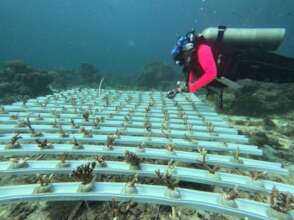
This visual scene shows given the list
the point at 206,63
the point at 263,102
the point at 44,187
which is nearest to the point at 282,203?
the point at 44,187

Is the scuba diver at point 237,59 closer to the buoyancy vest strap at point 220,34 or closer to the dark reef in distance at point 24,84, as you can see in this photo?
the buoyancy vest strap at point 220,34

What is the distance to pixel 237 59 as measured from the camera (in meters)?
6.33

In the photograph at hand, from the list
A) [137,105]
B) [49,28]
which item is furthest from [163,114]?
[49,28]

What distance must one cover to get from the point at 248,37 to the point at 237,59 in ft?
2.95

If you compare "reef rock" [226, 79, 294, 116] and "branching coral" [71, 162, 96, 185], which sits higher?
"reef rock" [226, 79, 294, 116]

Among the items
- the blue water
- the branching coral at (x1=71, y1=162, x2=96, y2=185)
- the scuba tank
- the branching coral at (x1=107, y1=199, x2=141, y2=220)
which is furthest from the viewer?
the blue water

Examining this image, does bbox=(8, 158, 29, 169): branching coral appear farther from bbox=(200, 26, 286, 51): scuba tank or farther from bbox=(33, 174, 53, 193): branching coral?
bbox=(200, 26, 286, 51): scuba tank

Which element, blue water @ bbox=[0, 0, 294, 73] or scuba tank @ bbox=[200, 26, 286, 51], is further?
blue water @ bbox=[0, 0, 294, 73]

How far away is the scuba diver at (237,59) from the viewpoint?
6.22 metres

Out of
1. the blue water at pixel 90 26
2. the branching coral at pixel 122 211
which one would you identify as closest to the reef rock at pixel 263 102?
the branching coral at pixel 122 211

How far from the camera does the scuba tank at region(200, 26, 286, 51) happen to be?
648 centimetres

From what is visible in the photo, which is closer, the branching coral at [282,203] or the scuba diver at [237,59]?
the branching coral at [282,203]

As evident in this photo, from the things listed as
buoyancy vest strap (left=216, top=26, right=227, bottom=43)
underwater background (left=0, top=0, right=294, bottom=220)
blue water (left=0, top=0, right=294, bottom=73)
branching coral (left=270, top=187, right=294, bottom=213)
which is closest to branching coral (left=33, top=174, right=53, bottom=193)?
underwater background (left=0, top=0, right=294, bottom=220)

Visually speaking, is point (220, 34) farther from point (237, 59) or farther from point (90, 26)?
point (90, 26)
